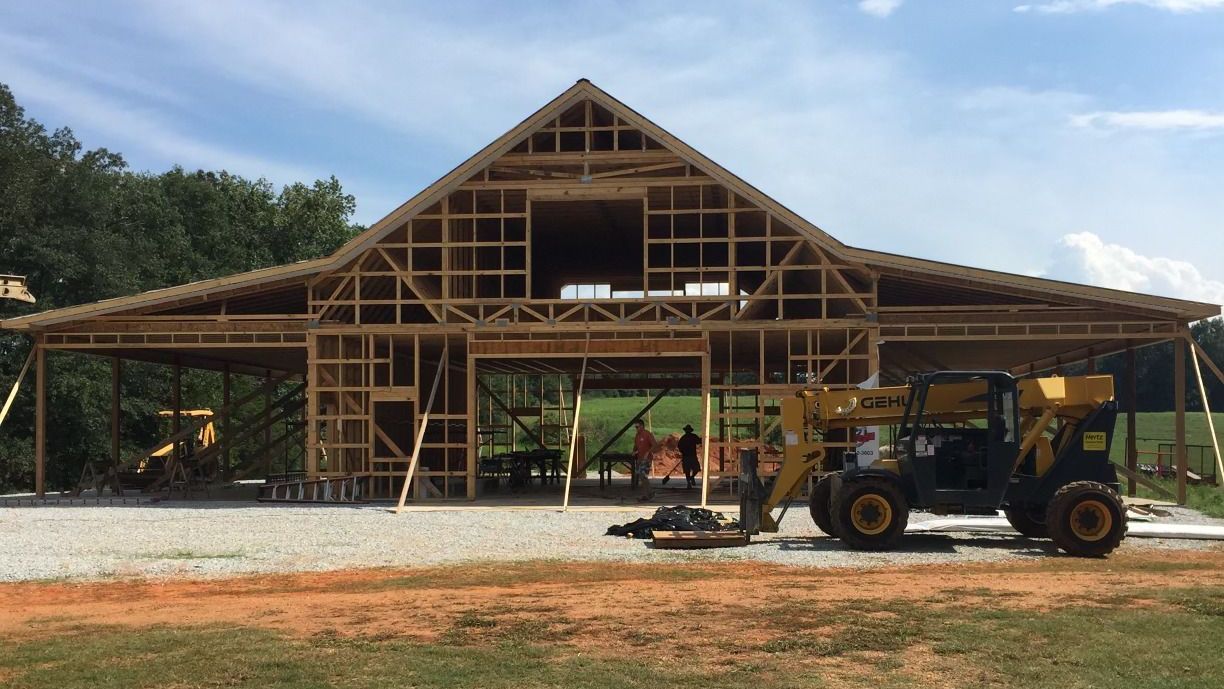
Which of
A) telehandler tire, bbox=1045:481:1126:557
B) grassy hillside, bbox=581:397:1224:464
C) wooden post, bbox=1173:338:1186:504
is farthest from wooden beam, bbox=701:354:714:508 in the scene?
grassy hillside, bbox=581:397:1224:464

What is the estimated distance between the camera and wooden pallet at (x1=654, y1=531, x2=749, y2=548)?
15086 millimetres

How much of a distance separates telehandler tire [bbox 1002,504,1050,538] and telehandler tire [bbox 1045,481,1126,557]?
4.48ft

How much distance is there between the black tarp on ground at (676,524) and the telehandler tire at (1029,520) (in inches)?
155

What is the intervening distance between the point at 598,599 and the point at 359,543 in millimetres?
6640

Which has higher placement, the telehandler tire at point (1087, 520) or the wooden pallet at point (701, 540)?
the telehandler tire at point (1087, 520)

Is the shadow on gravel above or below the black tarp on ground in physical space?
below

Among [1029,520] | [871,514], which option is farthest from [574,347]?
[1029,520]

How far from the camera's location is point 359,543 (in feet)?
53.9

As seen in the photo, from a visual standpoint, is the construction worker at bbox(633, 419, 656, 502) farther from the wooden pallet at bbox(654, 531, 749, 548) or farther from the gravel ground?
the wooden pallet at bbox(654, 531, 749, 548)

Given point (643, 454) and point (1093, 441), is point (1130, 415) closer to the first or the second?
point (643, 454)

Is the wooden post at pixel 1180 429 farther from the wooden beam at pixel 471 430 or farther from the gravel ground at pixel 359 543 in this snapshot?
the wooden beam at pixel 471 430

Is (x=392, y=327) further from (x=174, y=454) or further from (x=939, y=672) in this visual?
(x=939, y=672)

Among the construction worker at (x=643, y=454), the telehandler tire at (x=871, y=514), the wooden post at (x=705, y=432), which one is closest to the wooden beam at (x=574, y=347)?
the wooden post at (x=705, y=432)

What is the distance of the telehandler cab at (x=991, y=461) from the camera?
557 inches
